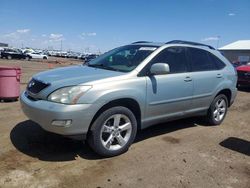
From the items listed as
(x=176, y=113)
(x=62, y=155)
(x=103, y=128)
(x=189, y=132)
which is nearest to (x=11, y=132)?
(x=62, y=155)

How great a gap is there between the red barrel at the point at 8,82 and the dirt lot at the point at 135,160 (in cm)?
199

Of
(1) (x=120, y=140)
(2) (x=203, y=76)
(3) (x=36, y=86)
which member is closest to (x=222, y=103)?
(2) (x=203, y=76)

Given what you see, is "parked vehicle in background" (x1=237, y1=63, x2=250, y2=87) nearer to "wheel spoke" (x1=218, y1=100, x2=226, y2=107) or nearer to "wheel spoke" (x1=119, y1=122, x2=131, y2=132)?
"wheel spoke" (x1=218, y1=100, x2=226, y2=107)

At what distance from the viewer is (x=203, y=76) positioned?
6.03 meters

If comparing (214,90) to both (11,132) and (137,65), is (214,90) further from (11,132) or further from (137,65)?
(11,132)

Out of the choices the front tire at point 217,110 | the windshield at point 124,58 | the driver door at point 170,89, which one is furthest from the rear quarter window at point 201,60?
the windshield at point 124,58

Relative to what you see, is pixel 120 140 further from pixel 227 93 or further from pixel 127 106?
pixel 227 93

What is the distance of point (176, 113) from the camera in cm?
557

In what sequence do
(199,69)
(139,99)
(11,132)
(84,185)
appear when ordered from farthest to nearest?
(199,69), (11,132), (139,99), (84,185)

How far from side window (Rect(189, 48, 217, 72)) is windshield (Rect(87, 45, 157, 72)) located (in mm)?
1034

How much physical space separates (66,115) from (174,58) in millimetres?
2486

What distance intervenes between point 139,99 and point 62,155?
1.46 m

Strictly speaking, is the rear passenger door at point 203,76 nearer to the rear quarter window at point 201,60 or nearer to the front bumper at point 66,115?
the rear quarter window at point 201,60

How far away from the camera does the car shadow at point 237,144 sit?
534cm
